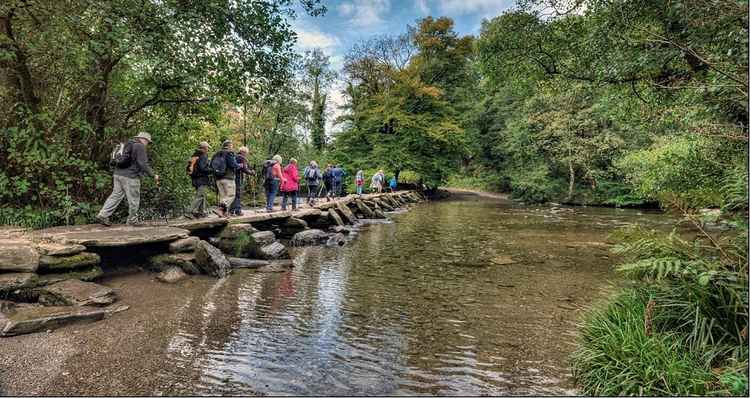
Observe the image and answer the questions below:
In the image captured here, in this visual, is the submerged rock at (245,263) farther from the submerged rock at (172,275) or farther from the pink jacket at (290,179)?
the pink jacket at (290,179)

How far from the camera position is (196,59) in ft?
28.4

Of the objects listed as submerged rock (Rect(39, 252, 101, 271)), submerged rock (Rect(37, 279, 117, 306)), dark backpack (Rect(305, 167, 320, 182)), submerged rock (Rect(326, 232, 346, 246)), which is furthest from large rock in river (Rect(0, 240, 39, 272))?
dark backpack (Rect(305, 167, 320, 182))

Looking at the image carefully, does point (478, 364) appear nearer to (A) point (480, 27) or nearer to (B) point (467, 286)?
(B) point (467, 286)

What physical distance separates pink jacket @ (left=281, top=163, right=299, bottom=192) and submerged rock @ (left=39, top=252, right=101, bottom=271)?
7.38 meters

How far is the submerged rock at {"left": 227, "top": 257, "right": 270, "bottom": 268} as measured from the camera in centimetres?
903

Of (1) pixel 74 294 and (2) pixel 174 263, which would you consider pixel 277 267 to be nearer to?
(2) pixel 174 263

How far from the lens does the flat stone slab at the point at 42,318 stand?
4.85 m

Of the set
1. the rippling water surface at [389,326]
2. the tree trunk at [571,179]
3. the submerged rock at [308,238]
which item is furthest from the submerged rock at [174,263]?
the tree trunk at [571,179]

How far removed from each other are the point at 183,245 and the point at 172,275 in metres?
0.85

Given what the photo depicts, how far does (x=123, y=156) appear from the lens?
326 inches

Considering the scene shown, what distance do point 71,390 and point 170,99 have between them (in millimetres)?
8184

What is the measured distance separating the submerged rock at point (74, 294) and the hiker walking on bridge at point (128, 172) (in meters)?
2.50

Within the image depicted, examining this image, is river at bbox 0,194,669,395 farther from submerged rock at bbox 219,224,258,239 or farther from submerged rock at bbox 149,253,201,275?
submerged rock at bbox 219,224,258,239

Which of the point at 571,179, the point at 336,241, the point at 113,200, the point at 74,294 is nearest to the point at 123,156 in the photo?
the point at 113,200
